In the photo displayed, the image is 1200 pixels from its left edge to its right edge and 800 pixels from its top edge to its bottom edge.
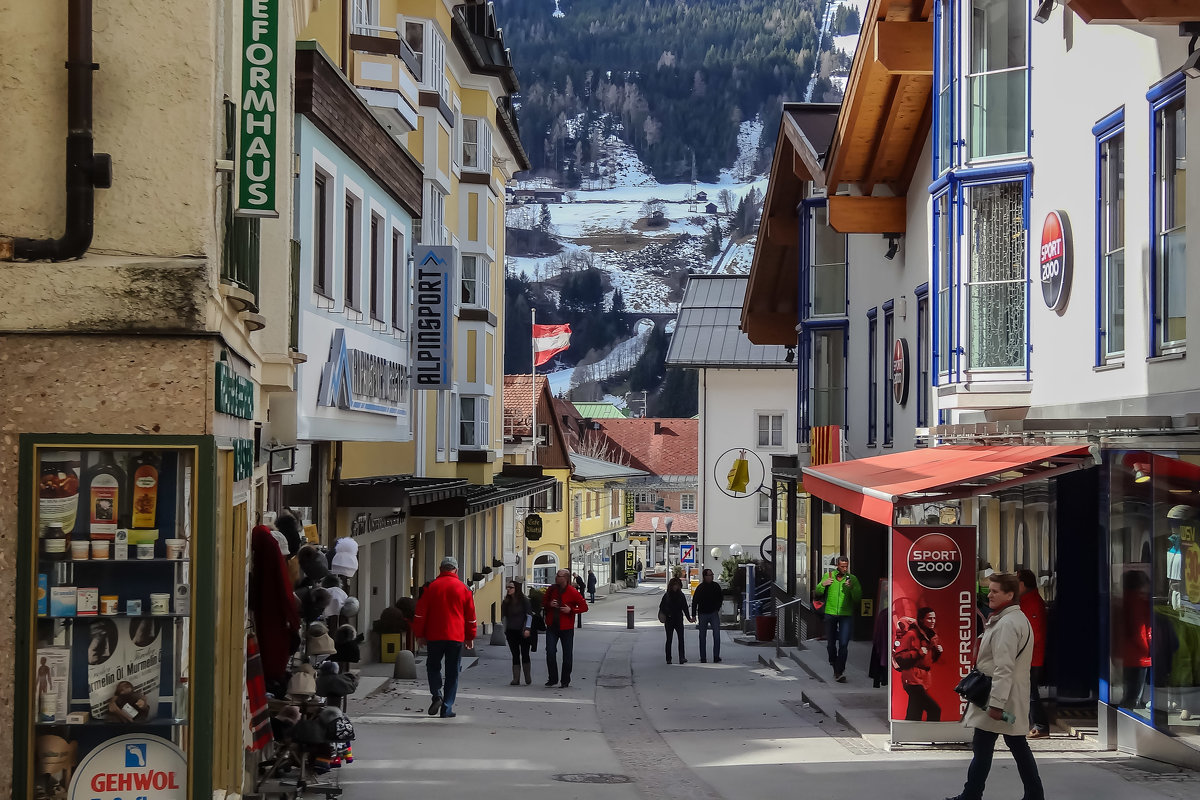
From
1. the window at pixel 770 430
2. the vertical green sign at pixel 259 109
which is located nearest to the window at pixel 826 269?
the vertical green sign at pixel 259 109

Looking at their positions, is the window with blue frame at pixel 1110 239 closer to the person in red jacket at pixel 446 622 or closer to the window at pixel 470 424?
the person in red jacket at pixel 446 622

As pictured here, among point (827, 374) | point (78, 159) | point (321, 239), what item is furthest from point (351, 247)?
point (827, 374)

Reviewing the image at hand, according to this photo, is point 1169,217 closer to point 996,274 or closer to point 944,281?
point 996,274

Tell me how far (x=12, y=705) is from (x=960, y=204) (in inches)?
488

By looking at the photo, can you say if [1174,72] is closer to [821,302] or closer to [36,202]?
[36,202]

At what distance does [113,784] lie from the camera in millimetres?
7000

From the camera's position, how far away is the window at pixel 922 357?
19719mm

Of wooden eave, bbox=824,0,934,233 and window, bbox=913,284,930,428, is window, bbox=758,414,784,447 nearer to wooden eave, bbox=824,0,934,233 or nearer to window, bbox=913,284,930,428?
wooden eave, bbox=824,0,934,233

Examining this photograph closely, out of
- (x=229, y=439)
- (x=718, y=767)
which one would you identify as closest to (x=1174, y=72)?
(x=718, y=767)

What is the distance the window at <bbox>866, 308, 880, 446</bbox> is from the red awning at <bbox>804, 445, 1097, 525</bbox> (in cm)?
780

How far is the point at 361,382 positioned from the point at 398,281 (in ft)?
10.3

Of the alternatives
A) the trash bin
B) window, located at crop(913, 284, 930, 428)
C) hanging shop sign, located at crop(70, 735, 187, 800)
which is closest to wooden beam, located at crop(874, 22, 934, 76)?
window, located at crop(913, 284, 930, 428)

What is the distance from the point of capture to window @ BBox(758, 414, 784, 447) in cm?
5397

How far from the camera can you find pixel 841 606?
755 inches
